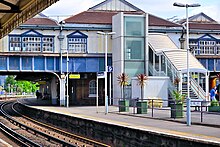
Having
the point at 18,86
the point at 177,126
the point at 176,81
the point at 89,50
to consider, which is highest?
the point at 89,50

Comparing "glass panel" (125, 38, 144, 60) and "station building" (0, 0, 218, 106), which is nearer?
"station building" (0, 0, 218, 106)

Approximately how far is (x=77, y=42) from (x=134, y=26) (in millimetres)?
5846

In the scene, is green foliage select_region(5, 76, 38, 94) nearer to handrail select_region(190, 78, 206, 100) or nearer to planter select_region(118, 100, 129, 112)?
handrail select_region(190, 78, 206, 100)

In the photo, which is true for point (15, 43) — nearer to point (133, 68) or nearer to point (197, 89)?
point (133, 68)

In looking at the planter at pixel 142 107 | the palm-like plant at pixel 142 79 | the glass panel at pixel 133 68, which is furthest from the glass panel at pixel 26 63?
the planter at pixel 142 107

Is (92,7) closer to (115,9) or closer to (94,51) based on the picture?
(115,9)

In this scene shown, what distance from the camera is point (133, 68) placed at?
4656cm

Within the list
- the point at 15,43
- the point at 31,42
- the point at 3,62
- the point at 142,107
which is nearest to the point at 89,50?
the point at 31,42

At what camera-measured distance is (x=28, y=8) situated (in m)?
15.1

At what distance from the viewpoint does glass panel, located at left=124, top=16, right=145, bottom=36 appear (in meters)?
46.5

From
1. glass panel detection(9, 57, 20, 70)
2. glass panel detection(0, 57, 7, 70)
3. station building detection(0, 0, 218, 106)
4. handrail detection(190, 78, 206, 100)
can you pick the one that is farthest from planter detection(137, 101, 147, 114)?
glass panel detection(0, 57, 7, 70)

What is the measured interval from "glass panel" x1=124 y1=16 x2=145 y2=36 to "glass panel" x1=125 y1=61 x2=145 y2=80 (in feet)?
9.20

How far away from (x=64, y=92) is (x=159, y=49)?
33.0ft

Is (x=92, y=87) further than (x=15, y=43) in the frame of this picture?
Yes
